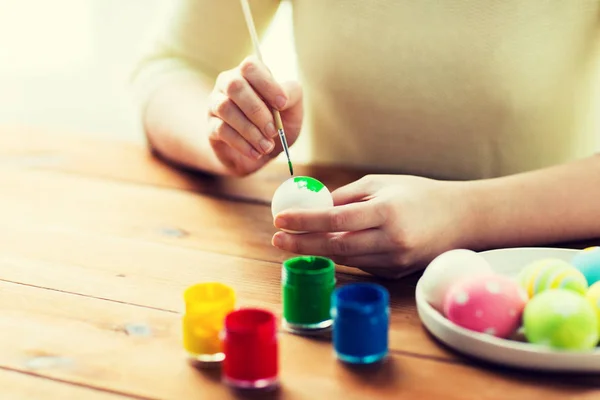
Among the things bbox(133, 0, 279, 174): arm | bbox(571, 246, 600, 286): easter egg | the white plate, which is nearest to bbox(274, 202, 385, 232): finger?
the white plate

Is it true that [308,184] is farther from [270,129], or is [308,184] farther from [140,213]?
[140,213]

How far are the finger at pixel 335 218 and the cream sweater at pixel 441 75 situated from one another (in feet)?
1.38

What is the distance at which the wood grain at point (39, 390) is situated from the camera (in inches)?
27.9

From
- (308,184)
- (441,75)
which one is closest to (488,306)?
(308,184)

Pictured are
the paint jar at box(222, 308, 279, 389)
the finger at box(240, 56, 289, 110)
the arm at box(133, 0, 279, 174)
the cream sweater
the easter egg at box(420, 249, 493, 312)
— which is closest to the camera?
the paint jar at box(222, 308, 279, 389)

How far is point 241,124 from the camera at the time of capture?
3.46 ft

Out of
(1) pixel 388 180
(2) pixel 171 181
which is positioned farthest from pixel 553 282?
(2) pixel 171 181

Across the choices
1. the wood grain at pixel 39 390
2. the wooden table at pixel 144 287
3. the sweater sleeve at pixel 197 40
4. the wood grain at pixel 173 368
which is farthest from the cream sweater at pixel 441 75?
the wood grain at pixel 39 390

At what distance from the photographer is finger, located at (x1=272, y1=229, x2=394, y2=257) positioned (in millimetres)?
899

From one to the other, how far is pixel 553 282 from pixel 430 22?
0.55 m

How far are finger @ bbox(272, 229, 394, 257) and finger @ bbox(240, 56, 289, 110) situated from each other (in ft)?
0.67

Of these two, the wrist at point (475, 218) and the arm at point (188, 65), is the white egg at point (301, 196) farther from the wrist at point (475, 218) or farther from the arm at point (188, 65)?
the arm at point (188, 65)

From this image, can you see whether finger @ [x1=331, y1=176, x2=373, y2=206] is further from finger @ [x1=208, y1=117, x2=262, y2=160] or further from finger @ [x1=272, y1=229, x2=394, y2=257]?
finger @ [x1=208, y1=117, x2=262, y2=160]

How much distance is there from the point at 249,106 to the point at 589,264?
0.45 metres
